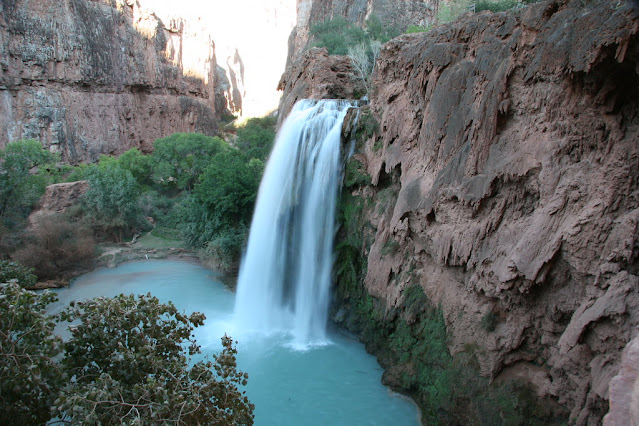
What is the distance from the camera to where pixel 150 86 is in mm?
36156

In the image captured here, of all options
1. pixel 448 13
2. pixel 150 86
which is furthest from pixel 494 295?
pixel 150 86

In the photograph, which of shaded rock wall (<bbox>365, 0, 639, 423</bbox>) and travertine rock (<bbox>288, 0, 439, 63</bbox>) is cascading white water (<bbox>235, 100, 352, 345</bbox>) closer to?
shaded rock wall (<bbox>365, 0, 639, 423</bbox>)

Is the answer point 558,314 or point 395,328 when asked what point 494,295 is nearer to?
point 558,314

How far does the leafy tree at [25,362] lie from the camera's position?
422 cm

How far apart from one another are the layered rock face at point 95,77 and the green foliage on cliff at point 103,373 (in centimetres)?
2989

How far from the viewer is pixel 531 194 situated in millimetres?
7125

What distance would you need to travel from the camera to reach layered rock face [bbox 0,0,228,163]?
28641 millimetres

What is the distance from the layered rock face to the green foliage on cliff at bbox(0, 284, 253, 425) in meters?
29.9

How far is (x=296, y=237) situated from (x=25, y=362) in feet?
30.2

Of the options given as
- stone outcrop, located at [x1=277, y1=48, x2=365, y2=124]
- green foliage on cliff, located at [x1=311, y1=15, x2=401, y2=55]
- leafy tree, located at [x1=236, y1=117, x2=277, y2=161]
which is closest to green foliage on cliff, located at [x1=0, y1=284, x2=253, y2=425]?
stone outcrop, located at [x1=277, y1=48, x2=365, y2=124]

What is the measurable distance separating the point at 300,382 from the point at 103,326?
5956 millimetres

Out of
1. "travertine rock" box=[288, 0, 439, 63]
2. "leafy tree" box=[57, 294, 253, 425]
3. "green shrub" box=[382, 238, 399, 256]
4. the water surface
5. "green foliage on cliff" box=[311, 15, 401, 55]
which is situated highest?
"travertine rock" box=[288, 0, 439, 63]

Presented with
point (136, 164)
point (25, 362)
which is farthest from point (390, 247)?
point (136, 164)

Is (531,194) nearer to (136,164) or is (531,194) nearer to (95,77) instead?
(136,164)
